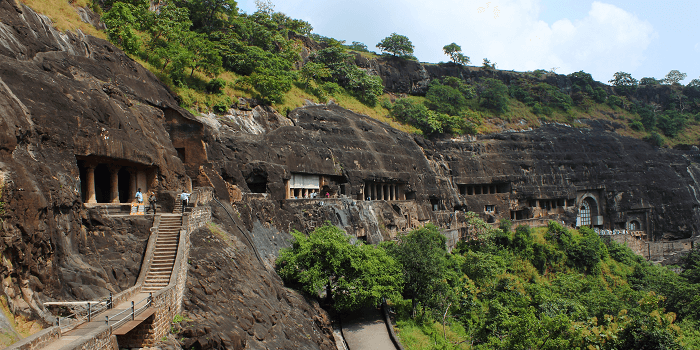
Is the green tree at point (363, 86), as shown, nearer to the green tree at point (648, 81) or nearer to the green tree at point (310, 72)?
the green tree at point (310, 72)

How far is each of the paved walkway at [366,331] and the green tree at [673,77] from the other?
10628 centimetres

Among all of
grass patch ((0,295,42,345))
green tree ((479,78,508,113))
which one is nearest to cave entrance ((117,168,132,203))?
grass patch ((0,295,42,345))

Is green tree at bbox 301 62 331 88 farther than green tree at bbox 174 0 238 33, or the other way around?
green tree at bbox 301 62 331 88

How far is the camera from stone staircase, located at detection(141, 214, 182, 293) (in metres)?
13.8

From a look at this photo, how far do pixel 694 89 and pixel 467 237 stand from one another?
8256 centimetres

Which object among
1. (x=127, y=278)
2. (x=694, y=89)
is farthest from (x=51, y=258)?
(x=694, y=89)

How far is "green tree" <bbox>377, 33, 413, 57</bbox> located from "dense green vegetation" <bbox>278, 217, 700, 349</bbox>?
43.9 meters

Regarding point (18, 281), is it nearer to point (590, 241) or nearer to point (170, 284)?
point (170, 284)

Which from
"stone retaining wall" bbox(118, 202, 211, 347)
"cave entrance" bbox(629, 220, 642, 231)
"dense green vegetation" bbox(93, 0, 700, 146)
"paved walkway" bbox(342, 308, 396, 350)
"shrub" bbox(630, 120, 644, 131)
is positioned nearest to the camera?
"stone retaining wall" bbox(118, 202, 211, 347)

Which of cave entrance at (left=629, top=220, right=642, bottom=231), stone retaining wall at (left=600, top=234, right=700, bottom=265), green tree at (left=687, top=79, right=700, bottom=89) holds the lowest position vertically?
stone retaining wall at (left=600, top=234, right=700, bottom=265)

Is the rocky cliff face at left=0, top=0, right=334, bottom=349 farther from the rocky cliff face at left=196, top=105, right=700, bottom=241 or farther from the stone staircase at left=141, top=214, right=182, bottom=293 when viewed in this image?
the rocky cliff face at left=196, top=105, right=700, bottom=241

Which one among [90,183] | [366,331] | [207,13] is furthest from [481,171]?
[90,183]

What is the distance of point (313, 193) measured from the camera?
114ft

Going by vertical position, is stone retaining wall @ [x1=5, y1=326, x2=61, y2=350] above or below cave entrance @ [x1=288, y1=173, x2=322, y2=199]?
below
